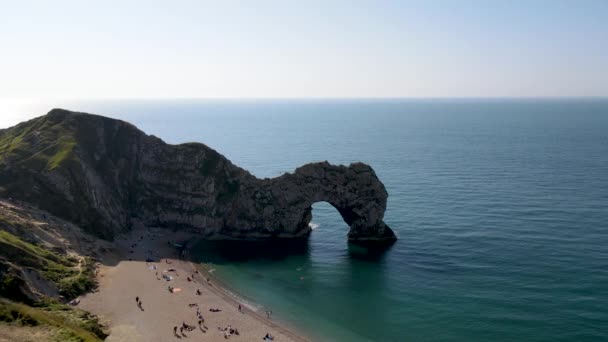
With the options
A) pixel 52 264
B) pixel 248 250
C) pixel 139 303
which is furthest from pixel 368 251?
pixel 52 264

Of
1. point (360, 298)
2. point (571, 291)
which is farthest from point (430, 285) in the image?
point (571, 291)

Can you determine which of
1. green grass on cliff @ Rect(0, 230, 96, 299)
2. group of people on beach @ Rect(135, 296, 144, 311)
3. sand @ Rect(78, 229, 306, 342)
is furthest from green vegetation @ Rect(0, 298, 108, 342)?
group of people on beach @ Rect(135, 296, 144, 311)

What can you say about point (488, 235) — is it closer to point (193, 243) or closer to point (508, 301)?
point (508, 301)

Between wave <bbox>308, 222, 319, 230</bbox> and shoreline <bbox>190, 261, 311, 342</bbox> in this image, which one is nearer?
shoreline <bbox>190, 261, 311, 342</bbox>

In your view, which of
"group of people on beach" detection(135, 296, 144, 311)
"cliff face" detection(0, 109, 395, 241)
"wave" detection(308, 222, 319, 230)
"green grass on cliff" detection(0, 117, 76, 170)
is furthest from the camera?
"wave" detection(308, 222, 319, 230)

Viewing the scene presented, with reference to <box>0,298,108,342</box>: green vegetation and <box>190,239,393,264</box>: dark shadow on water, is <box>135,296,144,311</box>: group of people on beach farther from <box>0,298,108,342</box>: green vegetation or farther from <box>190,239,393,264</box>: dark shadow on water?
<box>190,239,393,264</box>: dark shadow on water

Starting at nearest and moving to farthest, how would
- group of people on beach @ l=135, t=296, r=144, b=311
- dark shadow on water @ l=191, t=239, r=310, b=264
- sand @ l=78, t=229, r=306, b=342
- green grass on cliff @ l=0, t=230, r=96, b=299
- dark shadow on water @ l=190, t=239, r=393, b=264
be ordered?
1. sand @ l=78, t=229, r=306, b=342
2. green grass on cliff @ l=0, t=230, r=96, b=299
3. group of people on beach @ l=135, t=296, r=144, b=311
4. dark shadow on water @ l=190, t=239, r=393, b=264
5. dark shadow on water @ l=191, t=239, r=310, b=264

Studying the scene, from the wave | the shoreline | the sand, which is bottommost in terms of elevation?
the shoreline

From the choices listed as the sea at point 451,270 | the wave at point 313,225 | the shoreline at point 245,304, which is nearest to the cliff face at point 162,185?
the wave at point 313,225
